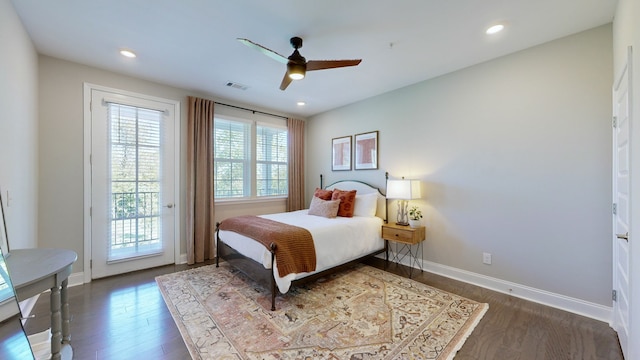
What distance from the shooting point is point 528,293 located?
2637mm

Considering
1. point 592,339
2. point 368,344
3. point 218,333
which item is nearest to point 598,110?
point 592,339

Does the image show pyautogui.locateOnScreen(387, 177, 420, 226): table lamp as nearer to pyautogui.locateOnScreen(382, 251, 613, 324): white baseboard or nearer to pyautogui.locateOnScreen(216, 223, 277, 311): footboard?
pyautogui.locateOnScreen(382, 251, 613, 324): white baseboard

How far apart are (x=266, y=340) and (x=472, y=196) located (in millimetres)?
2778

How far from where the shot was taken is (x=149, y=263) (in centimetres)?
354

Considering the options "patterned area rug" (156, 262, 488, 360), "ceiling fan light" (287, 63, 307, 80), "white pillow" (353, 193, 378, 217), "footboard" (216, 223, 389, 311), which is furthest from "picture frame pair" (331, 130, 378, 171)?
"ceiling fan light" (287, 63, 307, 80)

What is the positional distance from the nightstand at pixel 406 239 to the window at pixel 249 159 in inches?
96.0

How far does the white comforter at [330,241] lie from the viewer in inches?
102

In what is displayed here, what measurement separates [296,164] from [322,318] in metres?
3.41

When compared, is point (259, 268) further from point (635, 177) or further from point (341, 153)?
point (635, 177)

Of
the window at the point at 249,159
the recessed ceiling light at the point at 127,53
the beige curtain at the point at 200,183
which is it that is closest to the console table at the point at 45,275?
the beige curtain at the point at 200,183

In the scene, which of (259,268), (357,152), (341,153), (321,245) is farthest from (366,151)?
(259,268)

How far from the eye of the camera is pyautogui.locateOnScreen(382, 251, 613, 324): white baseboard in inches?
89.4

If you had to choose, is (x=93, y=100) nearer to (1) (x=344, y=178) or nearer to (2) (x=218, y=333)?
(2) (x=218, y=333)

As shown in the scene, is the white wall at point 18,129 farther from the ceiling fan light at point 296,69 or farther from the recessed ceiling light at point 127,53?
the ceiling fan light at point 296,69
